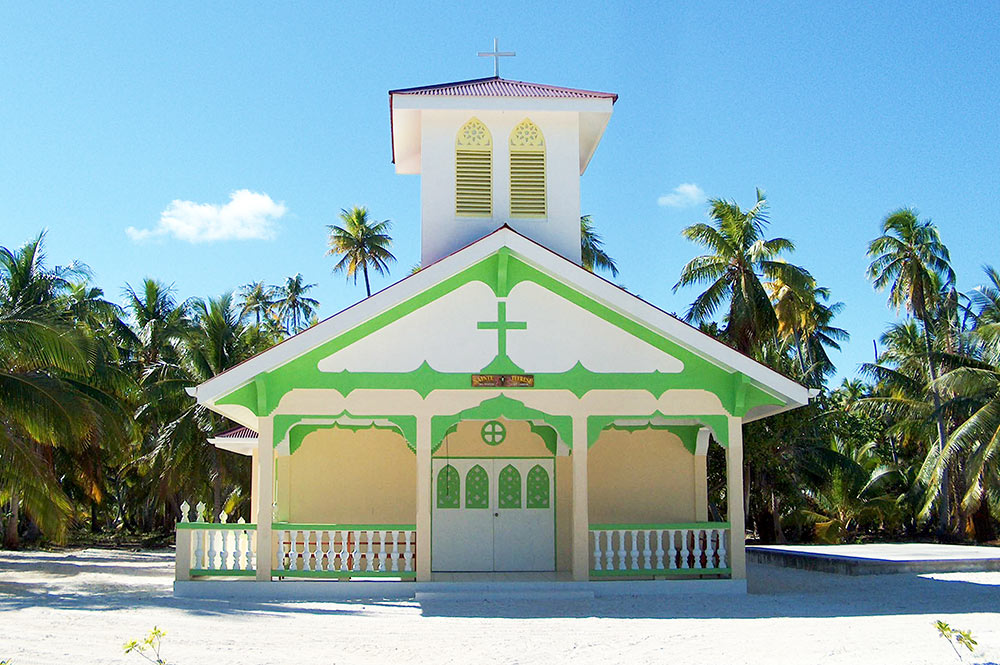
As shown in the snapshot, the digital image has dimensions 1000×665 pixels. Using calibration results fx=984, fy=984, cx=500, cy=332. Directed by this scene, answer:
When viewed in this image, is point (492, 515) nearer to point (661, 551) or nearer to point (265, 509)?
point (661, 551)

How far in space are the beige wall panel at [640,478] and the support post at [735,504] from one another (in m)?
2.92

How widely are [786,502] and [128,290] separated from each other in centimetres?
3068

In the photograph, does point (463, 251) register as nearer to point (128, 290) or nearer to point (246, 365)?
point (246, 365)

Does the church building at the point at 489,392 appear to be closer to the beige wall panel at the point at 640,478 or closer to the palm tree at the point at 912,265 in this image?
the beige wall panel at the point at 640,478

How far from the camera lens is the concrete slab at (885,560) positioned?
2031cm

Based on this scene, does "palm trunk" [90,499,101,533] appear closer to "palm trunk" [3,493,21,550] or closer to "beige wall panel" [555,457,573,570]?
"palm trunk" [3,493,21,550]

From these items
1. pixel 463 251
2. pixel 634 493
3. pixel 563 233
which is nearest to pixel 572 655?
pixel 463 251

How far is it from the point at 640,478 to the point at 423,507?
17.4 ft

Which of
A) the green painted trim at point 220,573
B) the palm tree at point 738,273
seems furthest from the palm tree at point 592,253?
the green painted trim at point 220,573

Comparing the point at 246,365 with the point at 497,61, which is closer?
the point at 246,365

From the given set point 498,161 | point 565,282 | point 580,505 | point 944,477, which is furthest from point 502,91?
point 944,477

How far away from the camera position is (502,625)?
40.9ft

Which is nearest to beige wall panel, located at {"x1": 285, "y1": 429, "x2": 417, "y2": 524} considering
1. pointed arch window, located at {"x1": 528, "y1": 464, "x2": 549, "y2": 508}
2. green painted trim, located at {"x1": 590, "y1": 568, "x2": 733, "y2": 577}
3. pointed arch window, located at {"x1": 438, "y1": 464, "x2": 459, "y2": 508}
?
pointed arch window, located at {"x1": 438, "y1": 464, "x2": 459, "y2": 508}

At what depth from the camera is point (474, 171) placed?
19500mm
